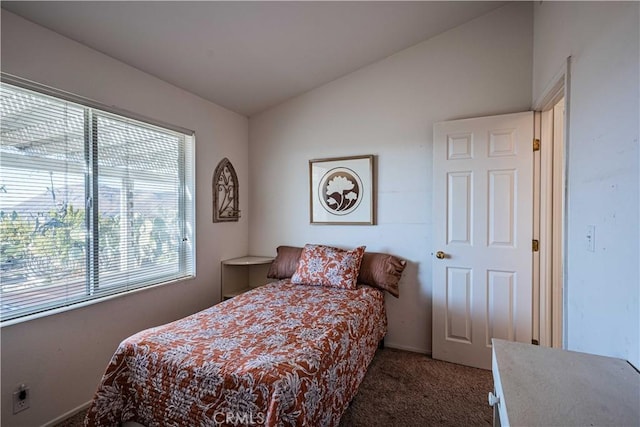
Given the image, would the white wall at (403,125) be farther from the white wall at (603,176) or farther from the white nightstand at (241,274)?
the white wall at (603,176)

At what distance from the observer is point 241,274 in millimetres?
3281

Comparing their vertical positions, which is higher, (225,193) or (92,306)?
(225,193)

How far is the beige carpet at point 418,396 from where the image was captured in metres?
1.78

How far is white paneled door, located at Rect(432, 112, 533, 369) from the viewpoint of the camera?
2.24m

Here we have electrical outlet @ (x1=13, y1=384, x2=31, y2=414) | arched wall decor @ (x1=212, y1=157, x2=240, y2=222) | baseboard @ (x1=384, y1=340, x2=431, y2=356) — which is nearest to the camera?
electrical outlet @ (x1=13, y1=384, x2=31, y2=414)

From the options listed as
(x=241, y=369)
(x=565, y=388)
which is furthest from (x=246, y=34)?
(x=565, y=388)

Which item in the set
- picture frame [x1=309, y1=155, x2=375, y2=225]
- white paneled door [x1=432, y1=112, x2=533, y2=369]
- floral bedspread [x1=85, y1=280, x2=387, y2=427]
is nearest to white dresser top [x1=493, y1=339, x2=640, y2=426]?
floral bedspread [x1=85, y1=280, x2=387, y2=427]

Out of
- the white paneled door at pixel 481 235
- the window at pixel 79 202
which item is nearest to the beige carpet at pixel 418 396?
the white paneled door at pixel 481 235

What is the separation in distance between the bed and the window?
2.41ft

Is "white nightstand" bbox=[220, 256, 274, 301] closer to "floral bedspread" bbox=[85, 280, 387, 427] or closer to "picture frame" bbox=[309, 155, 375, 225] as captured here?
"picture frame" bbox=[309, 155, 375, 225]

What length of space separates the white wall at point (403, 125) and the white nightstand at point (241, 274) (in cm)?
32

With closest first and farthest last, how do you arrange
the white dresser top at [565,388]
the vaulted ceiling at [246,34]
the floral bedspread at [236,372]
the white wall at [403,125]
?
the white dresser top at [565,388] < the floral bedspread at [236,372] < the vaulted ceiling at [246,34] < the white wall at [403,125]

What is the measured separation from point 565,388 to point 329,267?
184 centimetres

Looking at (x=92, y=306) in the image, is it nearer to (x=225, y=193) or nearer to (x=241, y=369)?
(x=241, y=369)
